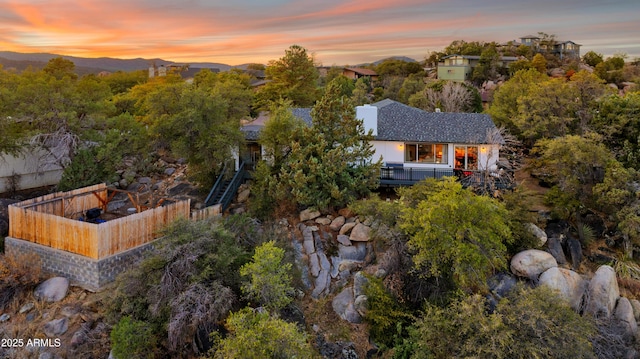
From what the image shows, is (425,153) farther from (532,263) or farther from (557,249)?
(532,263)

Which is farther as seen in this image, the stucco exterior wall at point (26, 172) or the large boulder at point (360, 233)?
the stucco exterior wall at point (26, 172)

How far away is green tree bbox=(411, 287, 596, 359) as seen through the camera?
1123 centimetres

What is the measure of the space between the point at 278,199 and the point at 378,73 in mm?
62613

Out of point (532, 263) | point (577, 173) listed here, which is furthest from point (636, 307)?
point (577, 173)

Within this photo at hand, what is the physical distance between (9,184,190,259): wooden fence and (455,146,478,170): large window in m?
14.3

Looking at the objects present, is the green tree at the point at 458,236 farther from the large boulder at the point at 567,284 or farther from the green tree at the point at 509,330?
the large boulder at the point at 567,284

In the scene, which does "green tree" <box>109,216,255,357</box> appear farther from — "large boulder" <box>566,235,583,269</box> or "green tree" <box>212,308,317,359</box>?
"large boulder" <box>566,235,583,269</box>

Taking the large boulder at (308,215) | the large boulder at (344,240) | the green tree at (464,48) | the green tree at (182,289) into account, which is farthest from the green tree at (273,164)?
the green tree at (464,48)

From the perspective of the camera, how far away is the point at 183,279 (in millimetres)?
13516

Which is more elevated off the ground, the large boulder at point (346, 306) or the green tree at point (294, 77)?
the green tree at point (294, 77)

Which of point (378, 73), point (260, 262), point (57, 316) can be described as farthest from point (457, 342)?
point (378, 73)

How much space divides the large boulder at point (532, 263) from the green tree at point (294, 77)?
24.6 metres

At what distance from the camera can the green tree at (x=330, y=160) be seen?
1831 centimetres

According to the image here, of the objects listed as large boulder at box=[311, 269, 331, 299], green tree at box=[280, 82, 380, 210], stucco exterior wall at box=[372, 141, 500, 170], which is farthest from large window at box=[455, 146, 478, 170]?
large boulder at box=[311, 269, 331, 299]
